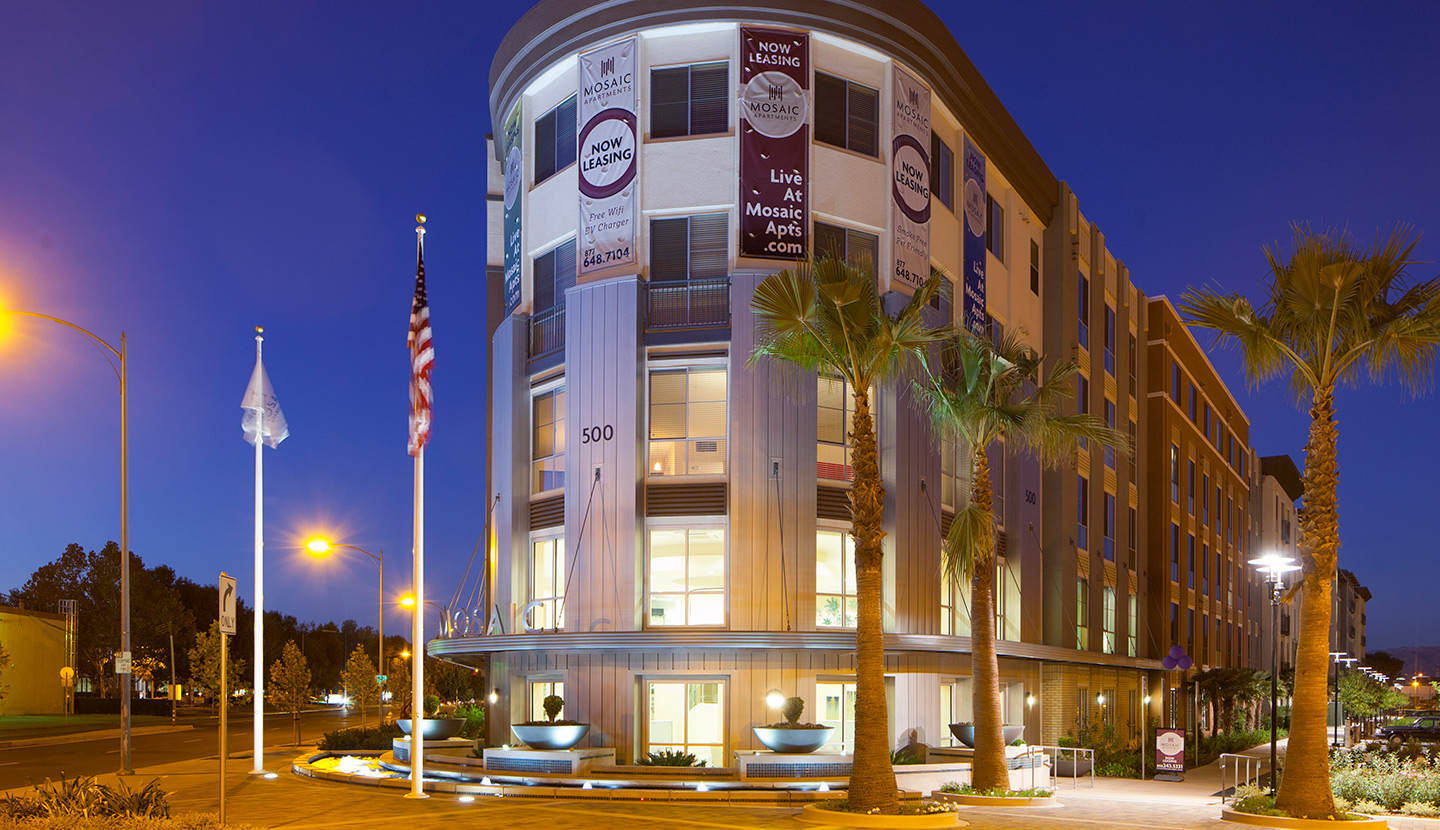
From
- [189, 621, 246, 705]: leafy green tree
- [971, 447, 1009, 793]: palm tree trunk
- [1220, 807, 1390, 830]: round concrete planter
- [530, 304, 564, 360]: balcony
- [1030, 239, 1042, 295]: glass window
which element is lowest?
[189, 621, 246, 705]: leafy green tree

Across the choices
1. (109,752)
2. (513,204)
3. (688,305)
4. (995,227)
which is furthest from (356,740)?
(995,227)

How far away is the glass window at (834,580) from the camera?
103ft

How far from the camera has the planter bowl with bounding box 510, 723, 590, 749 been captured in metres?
27.7

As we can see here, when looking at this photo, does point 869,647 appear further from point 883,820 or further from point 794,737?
point 794,737

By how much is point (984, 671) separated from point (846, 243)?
12.5 meters

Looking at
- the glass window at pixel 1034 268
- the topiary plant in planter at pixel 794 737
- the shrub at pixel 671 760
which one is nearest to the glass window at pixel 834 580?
the topiary plant in planter at pixel 794 737

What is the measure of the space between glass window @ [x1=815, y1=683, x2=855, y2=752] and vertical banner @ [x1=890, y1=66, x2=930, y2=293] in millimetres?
10624

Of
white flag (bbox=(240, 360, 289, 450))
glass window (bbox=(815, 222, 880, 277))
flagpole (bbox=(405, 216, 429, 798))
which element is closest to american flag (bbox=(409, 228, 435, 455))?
flagpole (bbox=(405, 216, 429, 798))

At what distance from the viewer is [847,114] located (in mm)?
33406

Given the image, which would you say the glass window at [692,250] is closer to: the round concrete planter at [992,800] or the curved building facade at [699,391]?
the curved building facade at [699,391]

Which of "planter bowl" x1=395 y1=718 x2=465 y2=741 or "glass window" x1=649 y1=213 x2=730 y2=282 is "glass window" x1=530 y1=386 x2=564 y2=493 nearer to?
"glass window" x1=649 y1=213 x2=730 y2=282

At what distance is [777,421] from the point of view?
30.9 meters

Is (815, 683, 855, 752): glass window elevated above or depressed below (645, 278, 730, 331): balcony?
below

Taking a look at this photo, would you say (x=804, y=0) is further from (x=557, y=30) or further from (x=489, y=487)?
(x=489, y=487)
